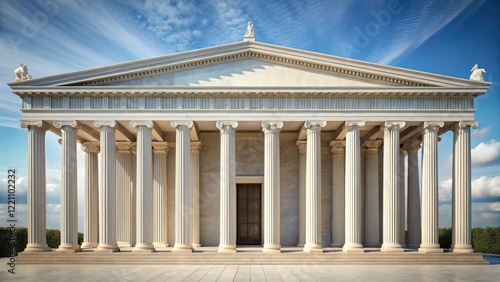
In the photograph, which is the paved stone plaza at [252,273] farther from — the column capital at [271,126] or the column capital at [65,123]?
the column capital at [65,123]

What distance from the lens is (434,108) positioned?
32.9 meters

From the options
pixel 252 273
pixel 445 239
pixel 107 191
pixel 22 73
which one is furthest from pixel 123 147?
pixel 445 239

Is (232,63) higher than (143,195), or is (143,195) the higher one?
(232,63)

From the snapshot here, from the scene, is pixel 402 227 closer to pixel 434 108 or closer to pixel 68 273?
pixel 434 108

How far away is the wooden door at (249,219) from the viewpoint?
4025 centimetres

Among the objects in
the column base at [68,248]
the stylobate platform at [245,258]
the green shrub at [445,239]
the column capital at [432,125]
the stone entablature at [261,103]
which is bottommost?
the green shrub at [445,239]

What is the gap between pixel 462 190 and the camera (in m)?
32.5

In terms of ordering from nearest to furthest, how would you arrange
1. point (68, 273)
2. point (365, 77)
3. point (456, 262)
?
point (68, 273) < point (456, 262) < point (365, 77)

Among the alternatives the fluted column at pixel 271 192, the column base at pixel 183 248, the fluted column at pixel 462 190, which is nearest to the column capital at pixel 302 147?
the fluted column at pixel 271 192

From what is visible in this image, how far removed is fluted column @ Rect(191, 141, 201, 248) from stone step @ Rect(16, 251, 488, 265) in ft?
25.0

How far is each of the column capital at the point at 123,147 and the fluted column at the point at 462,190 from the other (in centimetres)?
2541

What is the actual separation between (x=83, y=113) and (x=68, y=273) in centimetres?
1159

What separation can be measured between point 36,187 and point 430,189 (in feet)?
86.9

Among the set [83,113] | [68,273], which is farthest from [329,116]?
[68,273]
